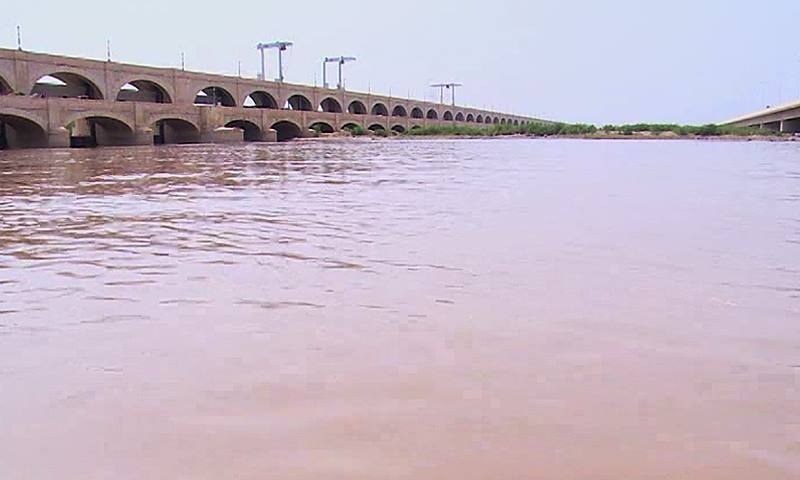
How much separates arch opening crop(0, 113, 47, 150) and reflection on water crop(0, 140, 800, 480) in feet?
116

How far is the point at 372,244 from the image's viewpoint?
7.32 meters

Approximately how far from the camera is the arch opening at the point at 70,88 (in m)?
51.0

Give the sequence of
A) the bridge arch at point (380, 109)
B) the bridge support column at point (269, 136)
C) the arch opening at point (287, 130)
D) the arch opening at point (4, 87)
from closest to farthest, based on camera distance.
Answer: the arch opening at point (4, 87)
the bridge support column at point (269, 136)
the arch opening at point (287, 130)
the bridge arch at point (380, 109)

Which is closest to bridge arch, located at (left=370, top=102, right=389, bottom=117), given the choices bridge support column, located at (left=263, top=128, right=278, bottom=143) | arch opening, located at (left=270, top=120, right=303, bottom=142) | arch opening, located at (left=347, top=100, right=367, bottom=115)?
arch opening, located at (left=347, top=100, right=367, bottom=115)

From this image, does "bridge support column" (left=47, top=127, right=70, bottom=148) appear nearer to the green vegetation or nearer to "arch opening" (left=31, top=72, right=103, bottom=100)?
"arch opening" (left=31, top=72, right=103, bottom=100)

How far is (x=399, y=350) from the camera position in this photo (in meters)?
3.96

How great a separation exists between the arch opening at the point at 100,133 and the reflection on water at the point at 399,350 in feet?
134

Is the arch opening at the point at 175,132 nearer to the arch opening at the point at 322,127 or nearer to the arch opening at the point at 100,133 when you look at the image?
the arch opening at the point at 100,133

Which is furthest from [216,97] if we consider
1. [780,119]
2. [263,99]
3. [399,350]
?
[399,350]

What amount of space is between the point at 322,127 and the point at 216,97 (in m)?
11.2

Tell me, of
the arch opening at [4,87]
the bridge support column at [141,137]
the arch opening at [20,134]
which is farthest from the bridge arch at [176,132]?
the arch opening at [20,134]

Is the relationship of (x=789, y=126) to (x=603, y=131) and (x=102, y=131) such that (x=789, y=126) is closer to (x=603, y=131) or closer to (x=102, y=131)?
(x=603, y=131)

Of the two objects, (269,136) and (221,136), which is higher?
(269,136)

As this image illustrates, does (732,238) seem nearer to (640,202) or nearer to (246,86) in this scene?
(640,202)
